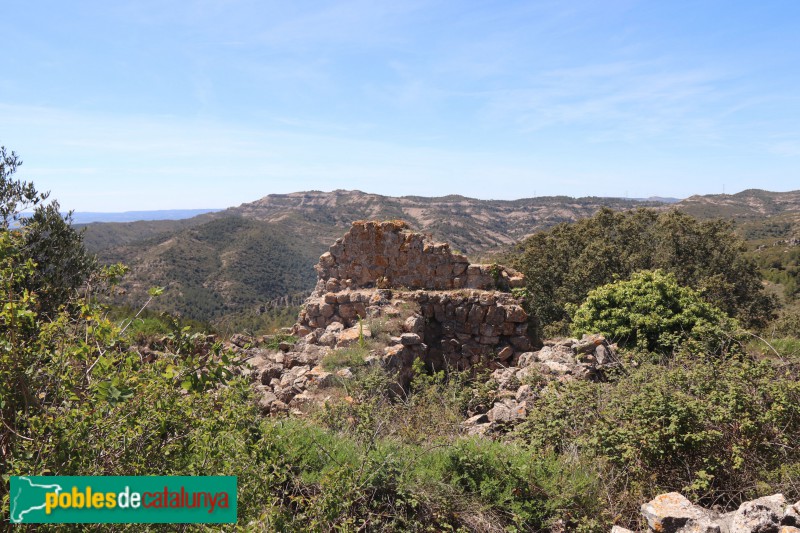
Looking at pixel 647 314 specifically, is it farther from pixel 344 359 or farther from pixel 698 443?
pixel 344 359

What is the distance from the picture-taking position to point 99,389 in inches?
117

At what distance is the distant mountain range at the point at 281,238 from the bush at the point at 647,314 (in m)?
26.0

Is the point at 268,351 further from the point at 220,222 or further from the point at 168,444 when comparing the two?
the point at 220,222

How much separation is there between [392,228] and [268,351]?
18.8 feet

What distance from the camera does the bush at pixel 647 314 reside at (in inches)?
417

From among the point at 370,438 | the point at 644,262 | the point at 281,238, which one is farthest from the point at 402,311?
the point at 281,238

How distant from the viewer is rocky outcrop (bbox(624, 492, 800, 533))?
3773 millimetres

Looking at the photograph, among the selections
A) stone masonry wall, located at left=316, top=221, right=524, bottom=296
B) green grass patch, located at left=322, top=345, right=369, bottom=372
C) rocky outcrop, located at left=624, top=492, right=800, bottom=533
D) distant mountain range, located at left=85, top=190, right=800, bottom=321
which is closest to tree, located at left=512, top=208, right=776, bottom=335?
stone masonry wall, located at left=316, top=221, right=524, bottom=296

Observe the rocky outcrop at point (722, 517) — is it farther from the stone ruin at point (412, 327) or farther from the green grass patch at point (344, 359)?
the green grass patch at point (344, 359)

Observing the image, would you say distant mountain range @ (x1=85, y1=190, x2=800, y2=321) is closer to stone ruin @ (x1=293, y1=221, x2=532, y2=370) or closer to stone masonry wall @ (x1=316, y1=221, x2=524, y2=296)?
stone masonry wall @ (x1=316, y1=221, x2=524, y2=296)

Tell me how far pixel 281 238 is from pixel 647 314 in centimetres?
9875

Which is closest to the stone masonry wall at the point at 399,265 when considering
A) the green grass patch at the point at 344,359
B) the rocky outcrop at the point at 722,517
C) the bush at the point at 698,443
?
the green grass patch at the point at 344,359

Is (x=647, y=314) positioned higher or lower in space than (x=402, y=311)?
higher

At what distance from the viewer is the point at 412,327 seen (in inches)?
468
